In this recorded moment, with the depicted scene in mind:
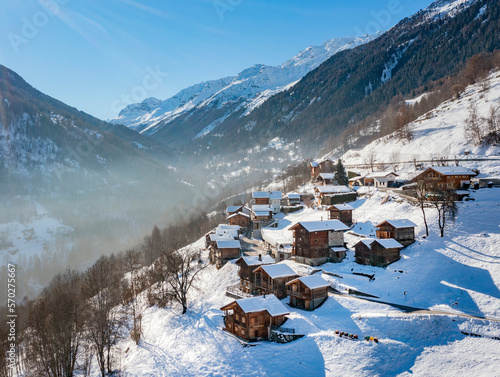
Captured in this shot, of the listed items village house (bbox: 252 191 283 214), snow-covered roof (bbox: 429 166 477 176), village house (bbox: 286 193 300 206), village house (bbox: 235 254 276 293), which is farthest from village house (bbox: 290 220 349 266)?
village house (bbox: 286 193 300 206)

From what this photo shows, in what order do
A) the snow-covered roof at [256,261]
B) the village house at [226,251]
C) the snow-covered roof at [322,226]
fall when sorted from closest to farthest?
the snow-covered roof at [256,261] → the snow-covered roof at [322,226] → the village house at [226,251]

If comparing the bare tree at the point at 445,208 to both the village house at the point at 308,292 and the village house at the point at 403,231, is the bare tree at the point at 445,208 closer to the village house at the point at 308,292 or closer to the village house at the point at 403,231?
the village house at the point at 403,231

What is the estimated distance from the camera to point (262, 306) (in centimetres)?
3662

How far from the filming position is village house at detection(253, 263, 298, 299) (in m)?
44.9

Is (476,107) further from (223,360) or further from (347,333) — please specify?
(223,360)

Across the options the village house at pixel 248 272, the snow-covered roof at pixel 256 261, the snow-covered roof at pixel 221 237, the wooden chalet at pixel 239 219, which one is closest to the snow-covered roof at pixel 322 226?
the snow-covered roof at pixel 256 261

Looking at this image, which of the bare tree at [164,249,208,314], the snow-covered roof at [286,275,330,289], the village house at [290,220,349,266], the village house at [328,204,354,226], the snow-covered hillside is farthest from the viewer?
the snow-covered hillside

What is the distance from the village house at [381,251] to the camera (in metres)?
48.1

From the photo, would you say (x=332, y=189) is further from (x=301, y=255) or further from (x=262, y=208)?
(x=301, y=255)

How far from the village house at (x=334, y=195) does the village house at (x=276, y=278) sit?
113ft

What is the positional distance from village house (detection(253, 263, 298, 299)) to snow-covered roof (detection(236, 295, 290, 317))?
6853 millimetres

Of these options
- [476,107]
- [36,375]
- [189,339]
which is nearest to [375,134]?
[476,107]

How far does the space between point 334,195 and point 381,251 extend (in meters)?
28.7

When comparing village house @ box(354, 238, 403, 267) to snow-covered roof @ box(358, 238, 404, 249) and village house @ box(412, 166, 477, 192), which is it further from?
village house @ box(412, 166, 477, 192)
